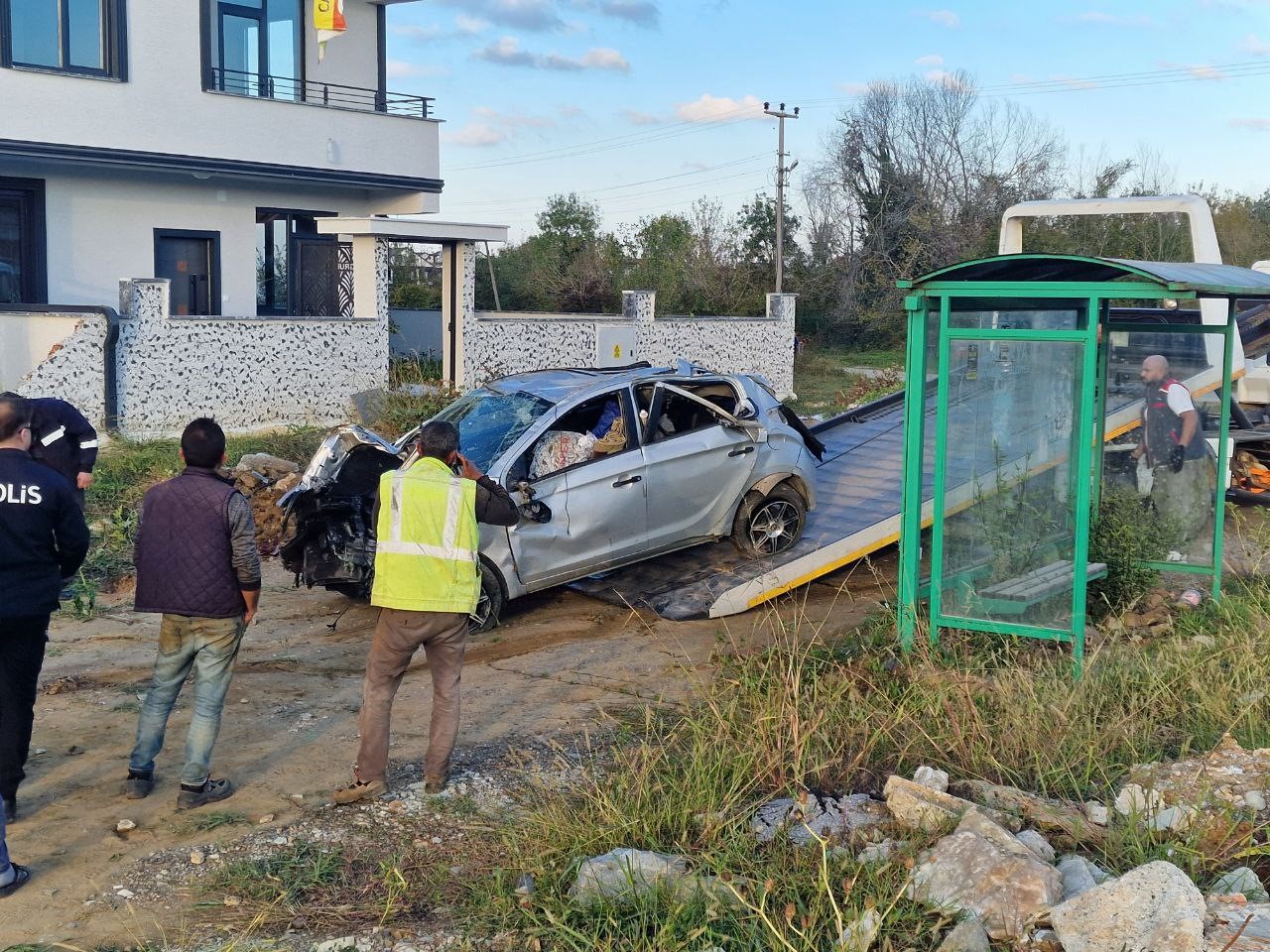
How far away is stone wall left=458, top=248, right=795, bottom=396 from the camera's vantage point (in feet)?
63.8

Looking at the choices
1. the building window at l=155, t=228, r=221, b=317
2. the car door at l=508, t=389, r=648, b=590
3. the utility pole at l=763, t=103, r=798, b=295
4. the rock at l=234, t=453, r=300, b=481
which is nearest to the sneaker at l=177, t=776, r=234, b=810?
the car door at l=508, t=389, r=648, b=590

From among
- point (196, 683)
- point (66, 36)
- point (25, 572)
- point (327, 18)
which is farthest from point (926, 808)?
point (327, 18)

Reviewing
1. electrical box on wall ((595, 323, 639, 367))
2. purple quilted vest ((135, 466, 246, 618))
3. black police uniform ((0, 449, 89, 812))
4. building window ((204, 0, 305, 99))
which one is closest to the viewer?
black police uniform ((0, 449, 89, 812))

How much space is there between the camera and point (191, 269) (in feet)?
69.8

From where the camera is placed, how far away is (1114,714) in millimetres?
6680

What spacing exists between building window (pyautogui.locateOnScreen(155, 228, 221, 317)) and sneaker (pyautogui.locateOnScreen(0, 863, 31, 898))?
16.7 m

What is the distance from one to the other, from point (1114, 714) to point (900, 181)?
134ft

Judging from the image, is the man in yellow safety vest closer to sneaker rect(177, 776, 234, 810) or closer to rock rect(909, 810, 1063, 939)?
sneaker rect(177, 776, 234, 810)

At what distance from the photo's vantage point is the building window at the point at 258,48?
21297 mm

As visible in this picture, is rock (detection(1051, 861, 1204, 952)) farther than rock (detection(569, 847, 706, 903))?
No

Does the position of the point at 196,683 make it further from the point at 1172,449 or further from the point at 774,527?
the point at 1172,449

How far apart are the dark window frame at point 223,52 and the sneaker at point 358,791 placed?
1627 centimetres

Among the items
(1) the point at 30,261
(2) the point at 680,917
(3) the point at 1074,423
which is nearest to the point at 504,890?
(2) the point at 680,917

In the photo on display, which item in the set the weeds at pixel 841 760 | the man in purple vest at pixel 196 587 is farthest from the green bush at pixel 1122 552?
the man in purple vest at pixel 196 587
